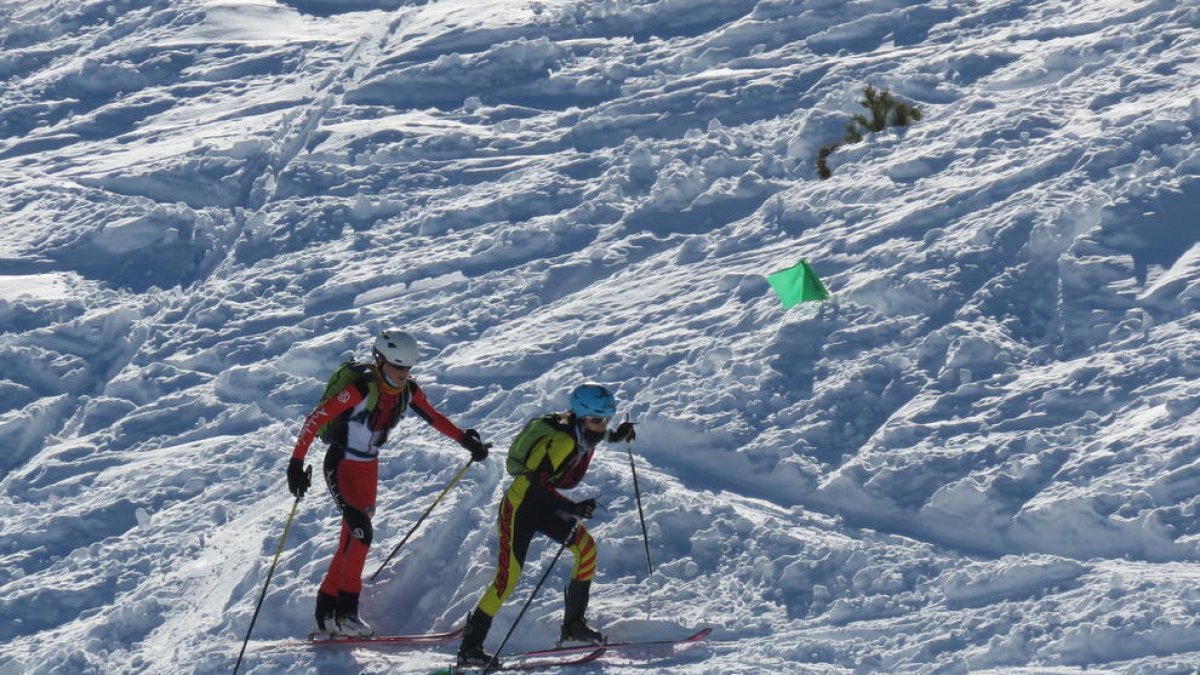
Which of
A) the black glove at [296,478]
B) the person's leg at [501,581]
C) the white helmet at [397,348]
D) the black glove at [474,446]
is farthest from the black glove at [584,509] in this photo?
the black glove at [296,478]

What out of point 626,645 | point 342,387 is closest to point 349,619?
point 342,387

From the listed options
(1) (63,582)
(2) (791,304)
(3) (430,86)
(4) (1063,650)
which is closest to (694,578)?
(4) (1063,650)

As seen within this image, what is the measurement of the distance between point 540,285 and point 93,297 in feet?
14.1

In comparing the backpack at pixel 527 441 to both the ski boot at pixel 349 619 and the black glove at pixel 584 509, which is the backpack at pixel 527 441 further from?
the ski boot at pixel 349 619

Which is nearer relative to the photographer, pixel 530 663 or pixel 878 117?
pixel 530 663

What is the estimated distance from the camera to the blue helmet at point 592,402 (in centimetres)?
906

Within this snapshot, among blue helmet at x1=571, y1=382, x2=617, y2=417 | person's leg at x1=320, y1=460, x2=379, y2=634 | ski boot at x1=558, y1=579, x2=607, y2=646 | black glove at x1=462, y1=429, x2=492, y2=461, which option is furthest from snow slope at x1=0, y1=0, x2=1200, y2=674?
blue helmet at x1=571, y1=382, x2=617, y2=417

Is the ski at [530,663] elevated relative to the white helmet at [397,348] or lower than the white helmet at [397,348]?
lower

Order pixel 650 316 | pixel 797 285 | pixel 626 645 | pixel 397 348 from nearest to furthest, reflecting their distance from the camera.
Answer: pixel 626 645
pixel 397 348
pixel 797 285
pixel 650 316

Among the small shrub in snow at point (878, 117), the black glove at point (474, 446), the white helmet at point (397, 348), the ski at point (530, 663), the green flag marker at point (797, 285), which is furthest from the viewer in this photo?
the small shrub in snow at point (878, 117)

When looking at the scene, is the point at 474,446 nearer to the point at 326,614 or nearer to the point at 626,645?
the point at 326,614

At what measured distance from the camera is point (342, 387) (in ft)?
30.9

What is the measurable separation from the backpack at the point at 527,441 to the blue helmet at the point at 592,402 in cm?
16

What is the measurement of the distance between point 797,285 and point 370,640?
15.3 feet
